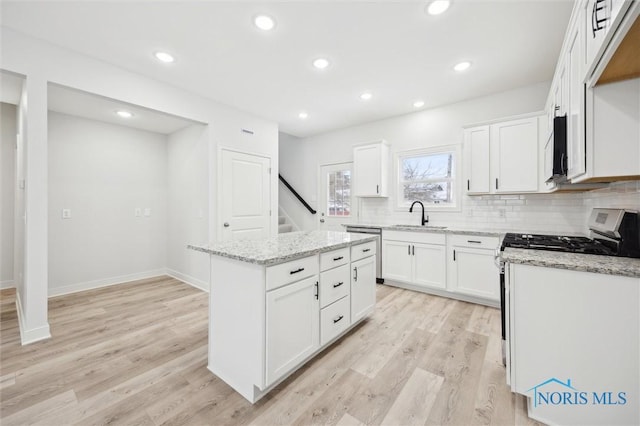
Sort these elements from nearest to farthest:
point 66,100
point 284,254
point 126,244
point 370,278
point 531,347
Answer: point 531,347
point 284,254
point 370,278
point 66,100
point 126,244

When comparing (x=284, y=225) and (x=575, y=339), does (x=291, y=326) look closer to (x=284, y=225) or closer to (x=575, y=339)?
(x=575, y=339)

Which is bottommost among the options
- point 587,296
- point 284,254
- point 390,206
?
point 587,296

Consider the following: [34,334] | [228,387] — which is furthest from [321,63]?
[34,334]

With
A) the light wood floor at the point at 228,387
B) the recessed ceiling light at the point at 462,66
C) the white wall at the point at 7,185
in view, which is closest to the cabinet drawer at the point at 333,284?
the light wood floor at the point at 228,387

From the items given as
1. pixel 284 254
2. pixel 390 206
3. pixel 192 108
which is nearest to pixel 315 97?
pixel 192 108

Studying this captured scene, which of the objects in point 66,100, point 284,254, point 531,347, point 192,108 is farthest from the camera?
point 192,108

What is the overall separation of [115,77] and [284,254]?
287 cm

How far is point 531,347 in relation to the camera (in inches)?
58.4

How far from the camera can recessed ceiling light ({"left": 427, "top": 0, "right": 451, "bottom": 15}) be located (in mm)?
1957

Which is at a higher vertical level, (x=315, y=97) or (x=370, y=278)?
(x=315, y=97)

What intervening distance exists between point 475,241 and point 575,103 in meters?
1.90

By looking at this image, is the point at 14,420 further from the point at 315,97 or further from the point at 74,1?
the point at 315,97

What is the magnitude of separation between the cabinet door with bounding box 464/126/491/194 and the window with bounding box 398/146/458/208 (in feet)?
1.40

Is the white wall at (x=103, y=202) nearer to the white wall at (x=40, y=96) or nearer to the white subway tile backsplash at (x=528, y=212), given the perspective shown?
the white wall at (x=40, y=96)
